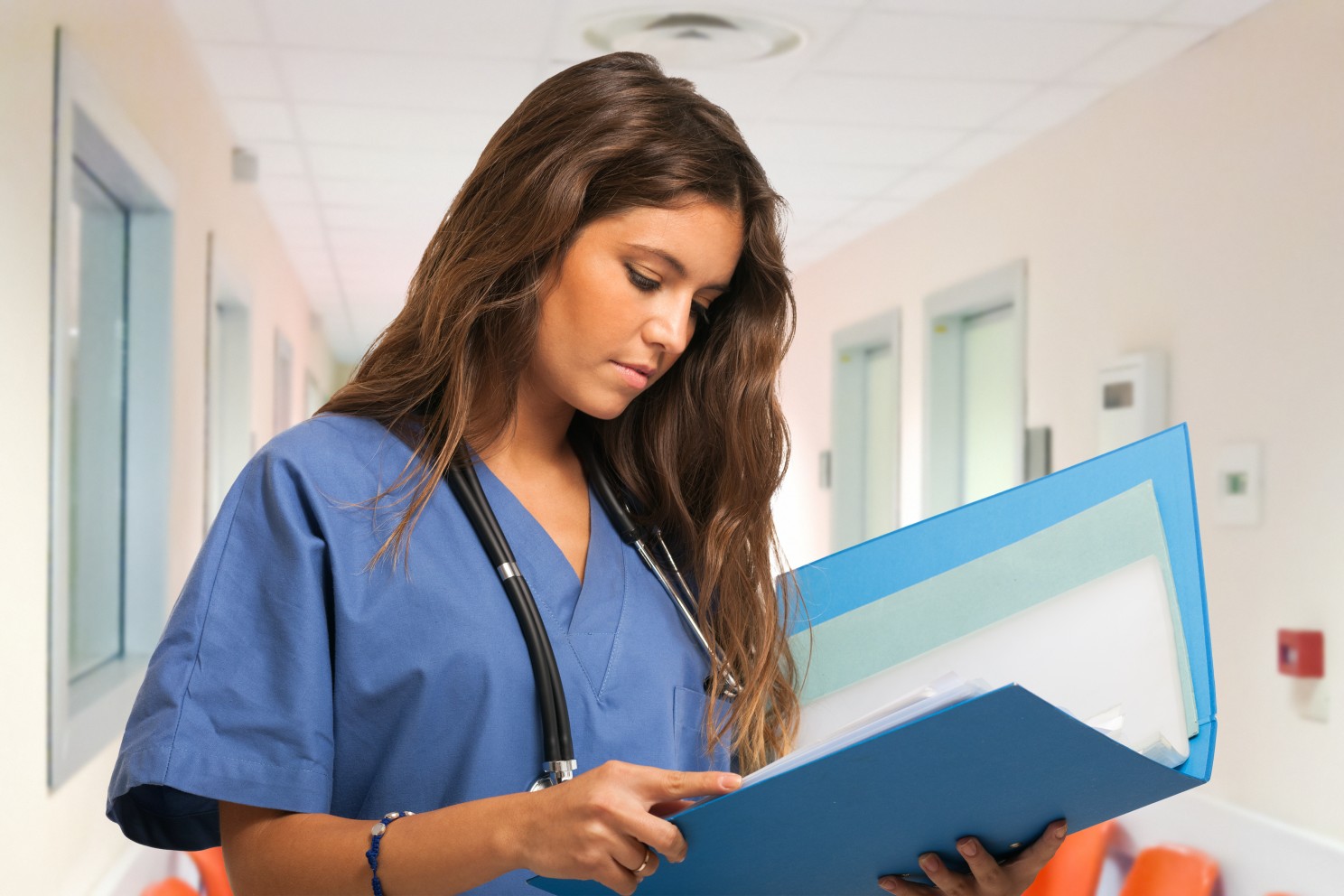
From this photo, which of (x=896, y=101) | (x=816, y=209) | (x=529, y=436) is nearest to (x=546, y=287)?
(x=529, y=436)

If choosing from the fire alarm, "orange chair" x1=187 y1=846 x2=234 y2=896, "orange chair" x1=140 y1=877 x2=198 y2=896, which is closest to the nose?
"orange chair" x1=140 y1=877 x2=198 y2=896

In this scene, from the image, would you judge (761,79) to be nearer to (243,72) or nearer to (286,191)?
(243,72)

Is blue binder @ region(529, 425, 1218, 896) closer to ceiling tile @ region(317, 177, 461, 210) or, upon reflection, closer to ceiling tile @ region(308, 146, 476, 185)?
ceiling tile @ region(308, 146, 476, 185)

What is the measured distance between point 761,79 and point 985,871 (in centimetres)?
262

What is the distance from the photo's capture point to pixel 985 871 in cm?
96

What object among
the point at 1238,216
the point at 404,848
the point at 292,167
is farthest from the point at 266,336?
the point at 404,848

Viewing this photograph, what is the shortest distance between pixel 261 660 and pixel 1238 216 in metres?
2.52

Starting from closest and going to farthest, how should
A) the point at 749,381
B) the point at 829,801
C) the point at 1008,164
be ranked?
1. the point at 829,801
2. the point at 749,381
3. the point at 1008,164

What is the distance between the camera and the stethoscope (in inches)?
38.6

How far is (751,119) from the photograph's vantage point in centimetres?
364

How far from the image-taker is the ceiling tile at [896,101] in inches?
129

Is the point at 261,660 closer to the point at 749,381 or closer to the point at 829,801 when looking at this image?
the point at 829,801

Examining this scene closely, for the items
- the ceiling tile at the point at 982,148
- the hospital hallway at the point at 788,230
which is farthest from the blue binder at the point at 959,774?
the ceiling tile at the point at 982,148

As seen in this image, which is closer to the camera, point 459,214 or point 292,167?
point 459,214
